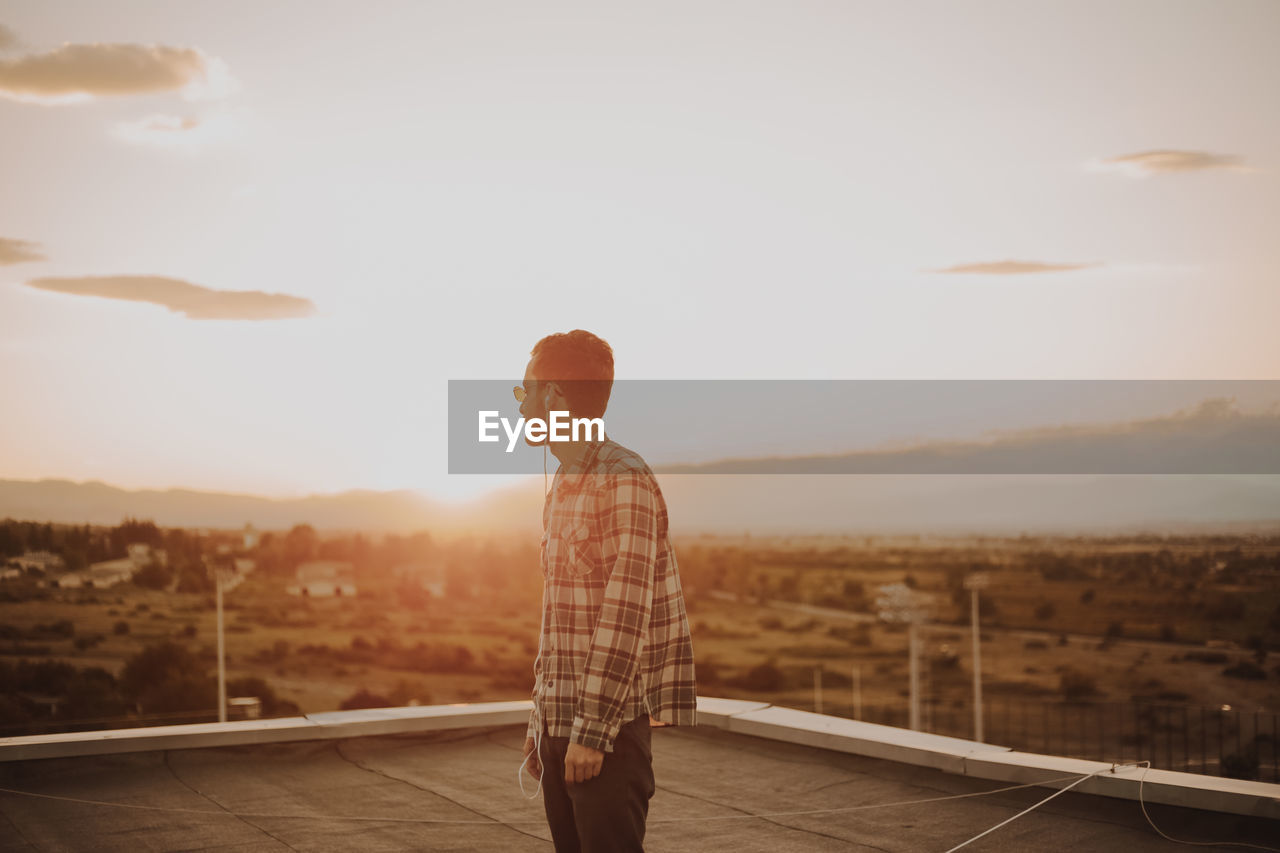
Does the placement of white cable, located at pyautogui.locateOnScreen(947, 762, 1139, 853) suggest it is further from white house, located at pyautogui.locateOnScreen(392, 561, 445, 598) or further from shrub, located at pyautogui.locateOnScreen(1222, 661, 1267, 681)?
white house, located at pyautogui.locateOnScreen(392, 561, 445, 598)

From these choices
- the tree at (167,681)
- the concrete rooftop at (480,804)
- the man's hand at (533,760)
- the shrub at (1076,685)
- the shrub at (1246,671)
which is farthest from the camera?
the shrub at (1246,671)

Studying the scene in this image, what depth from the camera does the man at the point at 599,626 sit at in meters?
1.97

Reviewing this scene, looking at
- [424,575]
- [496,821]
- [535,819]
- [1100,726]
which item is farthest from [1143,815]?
[424,575]

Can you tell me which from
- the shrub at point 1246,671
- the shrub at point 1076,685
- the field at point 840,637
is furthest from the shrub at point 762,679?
the shrub at point 1246,671

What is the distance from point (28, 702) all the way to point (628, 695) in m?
64.4

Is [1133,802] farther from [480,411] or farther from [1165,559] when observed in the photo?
[1165,559]

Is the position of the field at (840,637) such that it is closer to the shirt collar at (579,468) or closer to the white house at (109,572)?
the white house at (109,572)

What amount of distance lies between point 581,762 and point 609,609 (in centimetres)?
28

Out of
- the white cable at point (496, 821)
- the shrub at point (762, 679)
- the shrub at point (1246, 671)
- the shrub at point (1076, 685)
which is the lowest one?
the shrub at point (762, 679)

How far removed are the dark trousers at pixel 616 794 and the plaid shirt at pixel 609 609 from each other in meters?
0.04

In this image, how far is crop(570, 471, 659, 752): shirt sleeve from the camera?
195 centimetres

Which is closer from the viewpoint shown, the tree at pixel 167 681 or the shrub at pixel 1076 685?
the tree at pixel 167 681

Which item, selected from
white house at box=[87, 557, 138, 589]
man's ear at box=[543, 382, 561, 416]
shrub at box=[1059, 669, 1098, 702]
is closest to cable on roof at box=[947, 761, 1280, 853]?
man's ear at box=[543, 382, 561, 416]

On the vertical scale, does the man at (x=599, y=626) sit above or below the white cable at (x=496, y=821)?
above
